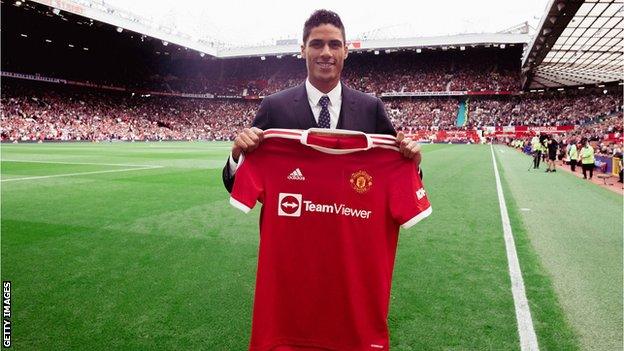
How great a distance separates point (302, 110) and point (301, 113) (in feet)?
0.07

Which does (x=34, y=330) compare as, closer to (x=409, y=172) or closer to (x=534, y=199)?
(x=409, y=172)

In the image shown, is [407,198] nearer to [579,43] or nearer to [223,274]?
[223,274]

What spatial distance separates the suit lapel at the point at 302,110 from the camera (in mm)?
2758

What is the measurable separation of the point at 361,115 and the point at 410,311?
7.39 ft

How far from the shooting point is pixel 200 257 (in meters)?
5.78

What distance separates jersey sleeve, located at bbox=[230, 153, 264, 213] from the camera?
8.50 ft

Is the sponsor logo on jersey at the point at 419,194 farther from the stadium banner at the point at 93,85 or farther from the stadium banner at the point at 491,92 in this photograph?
the stadium banner at the point at 491,92

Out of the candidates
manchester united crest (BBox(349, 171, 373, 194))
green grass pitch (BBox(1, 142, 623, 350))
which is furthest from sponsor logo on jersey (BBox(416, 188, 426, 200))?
green grass pitch (BBox(1, 142, 623, 350))

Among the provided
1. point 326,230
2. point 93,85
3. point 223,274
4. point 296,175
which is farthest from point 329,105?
point 93,85

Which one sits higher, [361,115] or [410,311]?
[361,115]


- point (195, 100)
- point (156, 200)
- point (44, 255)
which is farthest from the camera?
point (195, 100)

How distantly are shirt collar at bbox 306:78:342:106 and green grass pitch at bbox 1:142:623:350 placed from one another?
2.04 metres

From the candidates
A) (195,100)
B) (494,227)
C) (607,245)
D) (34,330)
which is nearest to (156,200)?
(34,330)

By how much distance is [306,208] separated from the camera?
2623 mm
